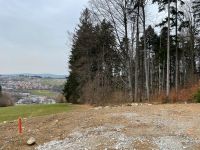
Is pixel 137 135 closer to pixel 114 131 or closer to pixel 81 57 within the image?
pixel 114 131

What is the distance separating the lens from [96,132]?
37.8 ft

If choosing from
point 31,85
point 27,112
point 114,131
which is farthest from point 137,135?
point 31,85

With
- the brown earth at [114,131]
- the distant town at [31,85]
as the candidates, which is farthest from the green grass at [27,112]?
the distant town at [31,85]

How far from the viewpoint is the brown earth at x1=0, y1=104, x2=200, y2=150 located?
10508mm

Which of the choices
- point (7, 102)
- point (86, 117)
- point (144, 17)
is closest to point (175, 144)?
point (86, 117)

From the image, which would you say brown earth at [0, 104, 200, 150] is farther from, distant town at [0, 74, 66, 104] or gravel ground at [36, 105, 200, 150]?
distant town at [0, 74, 66, 104]

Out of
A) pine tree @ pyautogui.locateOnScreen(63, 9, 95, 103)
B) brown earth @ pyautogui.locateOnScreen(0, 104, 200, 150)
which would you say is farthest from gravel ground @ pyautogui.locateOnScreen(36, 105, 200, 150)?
pine tree @ pyautogui.locateOnScreen(63, 9, 95, 103)

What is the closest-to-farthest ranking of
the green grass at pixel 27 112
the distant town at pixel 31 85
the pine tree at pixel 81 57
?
the green grass at pixel 27 112, the pine tree at pixel 81 57, the distant town at pixel 31 85

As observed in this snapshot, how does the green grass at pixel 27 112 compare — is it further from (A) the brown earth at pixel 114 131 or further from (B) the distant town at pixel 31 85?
(B) the distant town at pixel 31 85

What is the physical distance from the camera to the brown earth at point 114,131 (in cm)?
1051

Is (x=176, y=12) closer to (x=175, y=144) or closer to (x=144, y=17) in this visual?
(x=144, y=17)

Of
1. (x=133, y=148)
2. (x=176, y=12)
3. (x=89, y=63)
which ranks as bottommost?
(x=133, y=148)

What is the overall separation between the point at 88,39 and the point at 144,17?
1549cm

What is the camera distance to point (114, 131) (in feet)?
37.6
